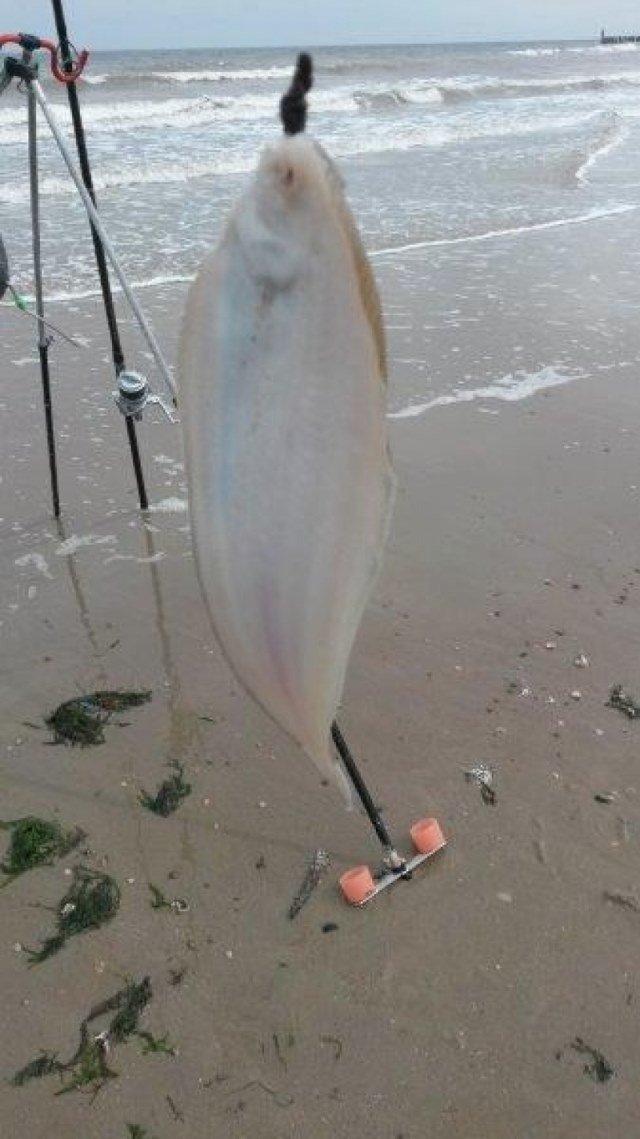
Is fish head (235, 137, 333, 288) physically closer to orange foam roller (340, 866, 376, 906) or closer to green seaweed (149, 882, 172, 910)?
orange foam roller (340, 866, 376, 906)

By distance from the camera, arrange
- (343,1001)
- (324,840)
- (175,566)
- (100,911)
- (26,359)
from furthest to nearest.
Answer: (26,359) → (175,566) → (324,840) → (100,911) → (343,1001)

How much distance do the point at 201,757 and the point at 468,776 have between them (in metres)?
0.98

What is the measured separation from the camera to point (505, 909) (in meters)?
2.83

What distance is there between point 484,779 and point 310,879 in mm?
773

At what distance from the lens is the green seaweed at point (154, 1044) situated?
96.1 inches

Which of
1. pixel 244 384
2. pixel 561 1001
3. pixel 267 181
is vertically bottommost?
pixel 561 1001

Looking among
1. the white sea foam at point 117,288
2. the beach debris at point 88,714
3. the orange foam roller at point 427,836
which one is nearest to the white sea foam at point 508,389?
the beach debris at point 88,714

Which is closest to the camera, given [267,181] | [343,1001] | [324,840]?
[267,181]

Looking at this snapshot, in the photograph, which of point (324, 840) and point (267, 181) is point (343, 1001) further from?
point (267, 181)

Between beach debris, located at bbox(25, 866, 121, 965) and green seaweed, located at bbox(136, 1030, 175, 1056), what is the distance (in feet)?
1.29

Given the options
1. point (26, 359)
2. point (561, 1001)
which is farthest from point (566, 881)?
point (26, 359)

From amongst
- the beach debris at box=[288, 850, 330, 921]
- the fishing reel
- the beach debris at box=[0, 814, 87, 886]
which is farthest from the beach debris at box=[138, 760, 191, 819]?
the fishing reel

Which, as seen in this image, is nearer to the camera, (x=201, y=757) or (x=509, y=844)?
(x=509, y=844)

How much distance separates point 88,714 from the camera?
3559 mm
